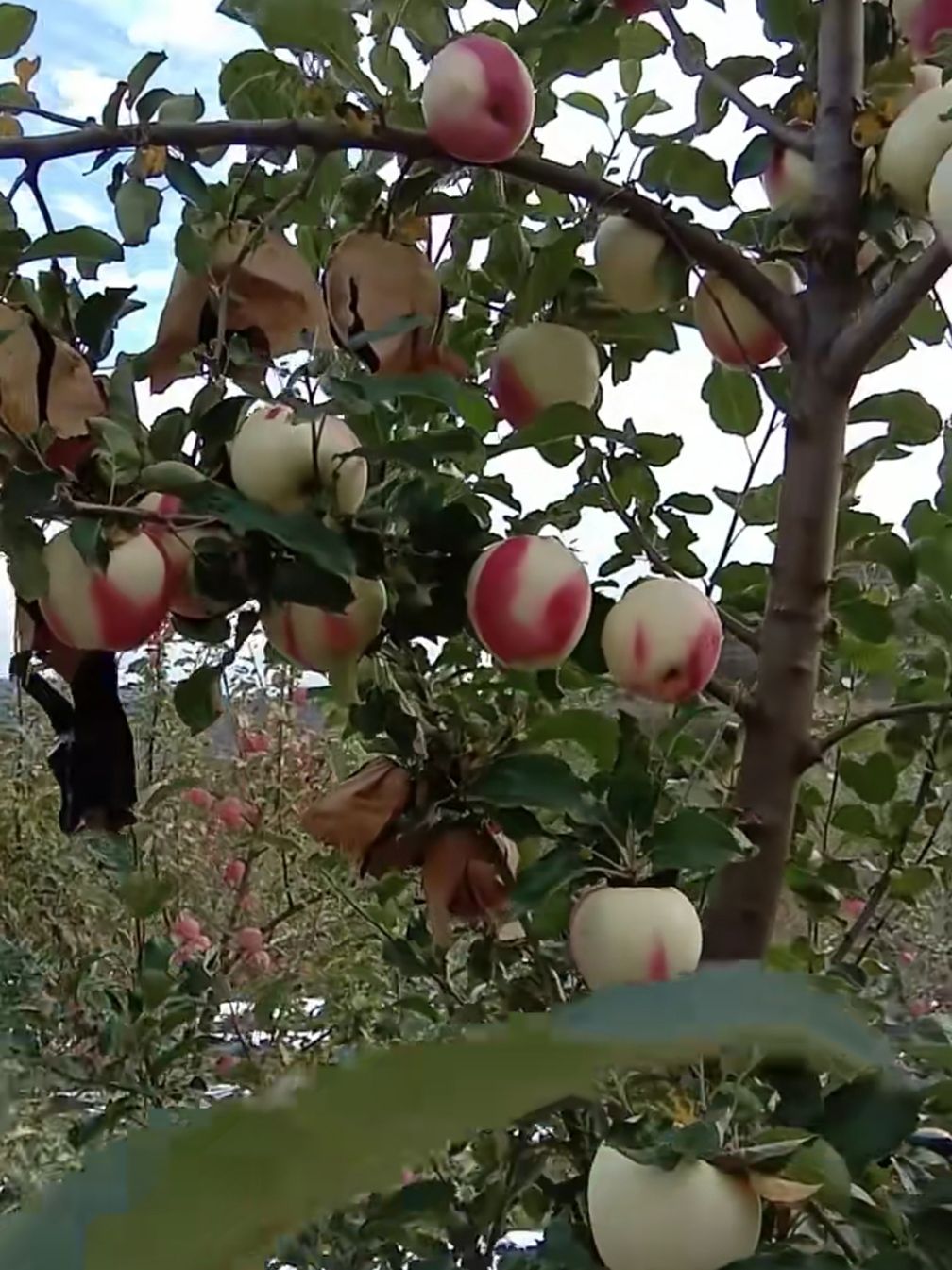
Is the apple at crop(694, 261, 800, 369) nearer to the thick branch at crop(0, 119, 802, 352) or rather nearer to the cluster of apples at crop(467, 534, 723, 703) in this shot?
the thick branch at crop(0, 119, 802, 352)

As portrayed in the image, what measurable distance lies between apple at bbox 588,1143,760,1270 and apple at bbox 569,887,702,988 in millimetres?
81

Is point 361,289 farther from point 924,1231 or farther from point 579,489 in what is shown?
point 924,1231

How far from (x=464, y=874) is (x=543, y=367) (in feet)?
0.80

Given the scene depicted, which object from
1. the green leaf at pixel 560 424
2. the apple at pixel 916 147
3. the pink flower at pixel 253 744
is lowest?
the pink flower at pixel 253 744

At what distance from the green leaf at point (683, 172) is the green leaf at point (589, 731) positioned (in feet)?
0.88

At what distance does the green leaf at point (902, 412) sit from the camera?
0.72 meters

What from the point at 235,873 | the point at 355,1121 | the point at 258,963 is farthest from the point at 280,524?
the point at 235,873

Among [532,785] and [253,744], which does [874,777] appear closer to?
[532,785]

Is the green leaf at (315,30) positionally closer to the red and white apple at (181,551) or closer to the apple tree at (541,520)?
the apple tree at (541,520)

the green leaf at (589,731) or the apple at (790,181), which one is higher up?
the apple at (790,181)

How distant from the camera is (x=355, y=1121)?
2.4 inches

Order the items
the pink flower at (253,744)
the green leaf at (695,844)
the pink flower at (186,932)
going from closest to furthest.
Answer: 1. the green leaf at (695,844)
2. the pink flower at (186,932)
3. the pink flower at (253,744)

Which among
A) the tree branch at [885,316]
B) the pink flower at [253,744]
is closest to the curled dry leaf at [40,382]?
the tree branch at [885,316]

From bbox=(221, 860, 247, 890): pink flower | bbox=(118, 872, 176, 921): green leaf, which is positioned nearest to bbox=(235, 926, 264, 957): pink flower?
bbox=(221, 860, 247, 890): pink flower
